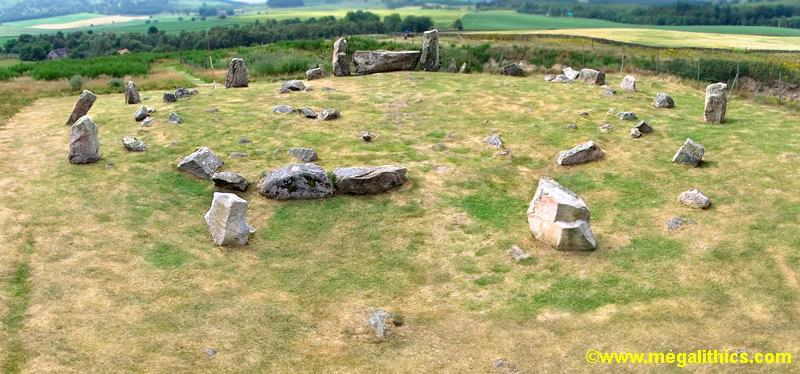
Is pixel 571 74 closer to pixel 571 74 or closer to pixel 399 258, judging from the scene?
pixel 571 74

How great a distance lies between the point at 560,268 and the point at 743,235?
486cm

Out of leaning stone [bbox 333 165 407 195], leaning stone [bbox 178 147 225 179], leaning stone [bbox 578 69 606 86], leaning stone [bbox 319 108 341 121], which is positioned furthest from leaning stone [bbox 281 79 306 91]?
leaning stone [bbox 578 69 606 86]

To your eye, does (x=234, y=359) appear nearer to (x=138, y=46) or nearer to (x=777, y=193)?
(x=777, y=193)

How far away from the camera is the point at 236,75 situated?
32.1 meters

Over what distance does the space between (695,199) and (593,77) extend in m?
18.4

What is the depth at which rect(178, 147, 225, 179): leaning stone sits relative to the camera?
17938mm

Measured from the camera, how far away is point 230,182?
16953mm

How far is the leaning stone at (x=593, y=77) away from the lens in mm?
32688

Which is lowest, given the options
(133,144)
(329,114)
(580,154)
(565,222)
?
(565,222)

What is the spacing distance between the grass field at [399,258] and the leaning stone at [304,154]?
1.22ft

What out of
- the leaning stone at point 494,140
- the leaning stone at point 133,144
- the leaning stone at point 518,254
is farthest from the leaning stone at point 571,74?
the leaning stone at point 133,144

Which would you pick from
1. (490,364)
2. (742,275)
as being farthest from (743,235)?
(490,364)

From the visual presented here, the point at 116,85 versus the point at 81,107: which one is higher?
the point at 81,107

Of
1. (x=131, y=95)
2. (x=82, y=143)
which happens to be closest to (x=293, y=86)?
(x=131, y=95)
